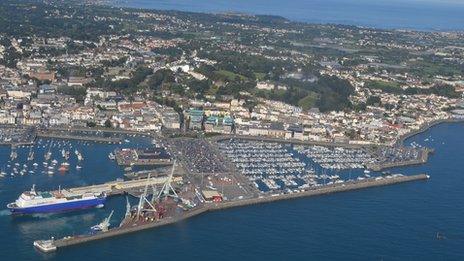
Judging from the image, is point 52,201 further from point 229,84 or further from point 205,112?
point 229,84

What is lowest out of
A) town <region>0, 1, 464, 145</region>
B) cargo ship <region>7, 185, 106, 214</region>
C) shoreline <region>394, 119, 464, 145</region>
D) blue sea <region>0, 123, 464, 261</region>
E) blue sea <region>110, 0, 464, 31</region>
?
blue sea <region>0, 123, 464, 261</region>

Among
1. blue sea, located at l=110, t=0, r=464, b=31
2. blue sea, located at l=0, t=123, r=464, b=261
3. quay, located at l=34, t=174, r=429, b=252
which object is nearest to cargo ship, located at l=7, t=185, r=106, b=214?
blue sea, located at l=0, t=123, r=464, b=261

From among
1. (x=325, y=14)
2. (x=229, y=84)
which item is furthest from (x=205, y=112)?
(x=325, y=14)

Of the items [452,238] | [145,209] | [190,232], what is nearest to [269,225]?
[190,232]

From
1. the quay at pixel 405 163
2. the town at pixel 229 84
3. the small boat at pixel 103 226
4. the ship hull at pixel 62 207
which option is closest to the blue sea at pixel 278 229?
the ship hull at pixel 62 207

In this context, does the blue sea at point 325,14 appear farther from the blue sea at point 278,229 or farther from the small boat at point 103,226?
the small boat at point 103,226

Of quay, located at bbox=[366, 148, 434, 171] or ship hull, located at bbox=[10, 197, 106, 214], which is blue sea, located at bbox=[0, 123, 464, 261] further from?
quay, located at bbox=[366, 148, 434, 171]
